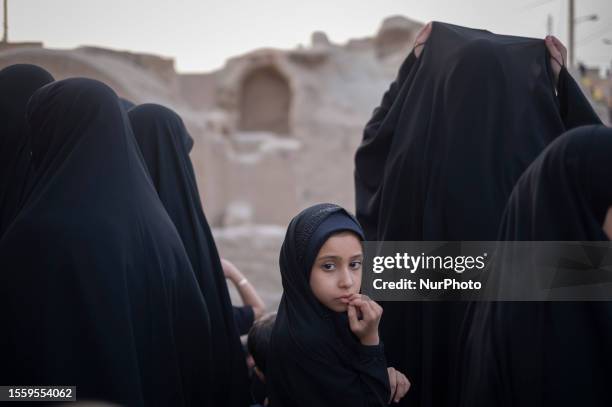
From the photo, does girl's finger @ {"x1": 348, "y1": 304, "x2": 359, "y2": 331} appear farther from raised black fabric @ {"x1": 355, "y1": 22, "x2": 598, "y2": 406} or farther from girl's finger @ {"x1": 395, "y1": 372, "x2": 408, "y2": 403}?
raised black fabric @ {"x1": 355, "y1": 22, "x2": 598, "y2": 406}

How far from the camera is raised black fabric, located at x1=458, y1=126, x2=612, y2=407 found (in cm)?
121

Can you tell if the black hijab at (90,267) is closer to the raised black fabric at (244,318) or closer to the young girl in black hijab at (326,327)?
the young girl in black hijab at (326,327)

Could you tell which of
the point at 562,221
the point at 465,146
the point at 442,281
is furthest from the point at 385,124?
the point at 562,221

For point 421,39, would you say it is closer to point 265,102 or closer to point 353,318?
point 353,318

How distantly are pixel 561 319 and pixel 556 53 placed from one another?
1256 mm

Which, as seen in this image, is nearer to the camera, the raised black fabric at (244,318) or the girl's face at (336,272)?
the girl's face at (336,272)

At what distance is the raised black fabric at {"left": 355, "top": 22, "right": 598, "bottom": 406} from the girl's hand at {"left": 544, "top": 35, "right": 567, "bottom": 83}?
0.02 m

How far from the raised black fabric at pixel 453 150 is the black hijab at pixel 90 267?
88cm

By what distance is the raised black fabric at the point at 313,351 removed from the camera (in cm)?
154

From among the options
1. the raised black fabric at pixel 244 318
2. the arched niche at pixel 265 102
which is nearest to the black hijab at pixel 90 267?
the raised black fabric at pixel 244 318

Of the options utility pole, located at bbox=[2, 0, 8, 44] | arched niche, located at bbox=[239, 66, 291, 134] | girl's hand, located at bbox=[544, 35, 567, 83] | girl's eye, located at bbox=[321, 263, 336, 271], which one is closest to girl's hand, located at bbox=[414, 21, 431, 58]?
girl's hand, located at bbox=[544, 35, 567, 83]

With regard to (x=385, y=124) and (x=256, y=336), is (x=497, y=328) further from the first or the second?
(x=385, y=124)

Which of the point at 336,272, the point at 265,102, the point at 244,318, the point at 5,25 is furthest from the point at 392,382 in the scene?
the point at 265,102

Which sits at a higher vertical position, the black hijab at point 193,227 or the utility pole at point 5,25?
the utility pole at point 5,25
